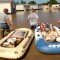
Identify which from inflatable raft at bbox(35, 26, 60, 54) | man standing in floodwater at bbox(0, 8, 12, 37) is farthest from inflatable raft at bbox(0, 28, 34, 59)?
man standing in floodwater at bbox(0, 8, 12, 37)

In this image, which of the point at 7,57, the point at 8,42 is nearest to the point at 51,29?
the point at 8,42

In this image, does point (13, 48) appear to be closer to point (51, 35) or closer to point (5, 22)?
point (51, 35)

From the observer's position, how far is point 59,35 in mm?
10516

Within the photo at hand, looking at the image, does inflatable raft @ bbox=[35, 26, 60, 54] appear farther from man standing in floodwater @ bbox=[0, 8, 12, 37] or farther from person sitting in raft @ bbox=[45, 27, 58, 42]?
man standing in floodwater @ bbox=[0, 8, 12, 37]

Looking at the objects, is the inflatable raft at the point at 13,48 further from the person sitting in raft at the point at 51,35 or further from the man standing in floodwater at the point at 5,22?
the man standing in floodwater at the point at 5,22

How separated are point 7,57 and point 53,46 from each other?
1856 millimetres

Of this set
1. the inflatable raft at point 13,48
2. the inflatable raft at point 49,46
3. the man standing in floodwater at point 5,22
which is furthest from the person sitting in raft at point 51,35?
the man standing in floodwater at point 5,22

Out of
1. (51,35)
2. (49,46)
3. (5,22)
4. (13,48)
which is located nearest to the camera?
(13,48)

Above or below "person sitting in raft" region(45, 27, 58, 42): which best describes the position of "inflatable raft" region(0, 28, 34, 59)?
below

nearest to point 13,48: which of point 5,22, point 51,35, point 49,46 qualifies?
point 49,46

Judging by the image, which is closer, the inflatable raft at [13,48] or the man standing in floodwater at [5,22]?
the inflatable raft at [13,48]

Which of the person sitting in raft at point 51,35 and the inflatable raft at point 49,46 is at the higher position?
the person sitting in raft at point 51,35

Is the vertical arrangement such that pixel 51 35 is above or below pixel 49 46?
above

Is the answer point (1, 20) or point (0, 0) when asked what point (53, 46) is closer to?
point (1, 20)
